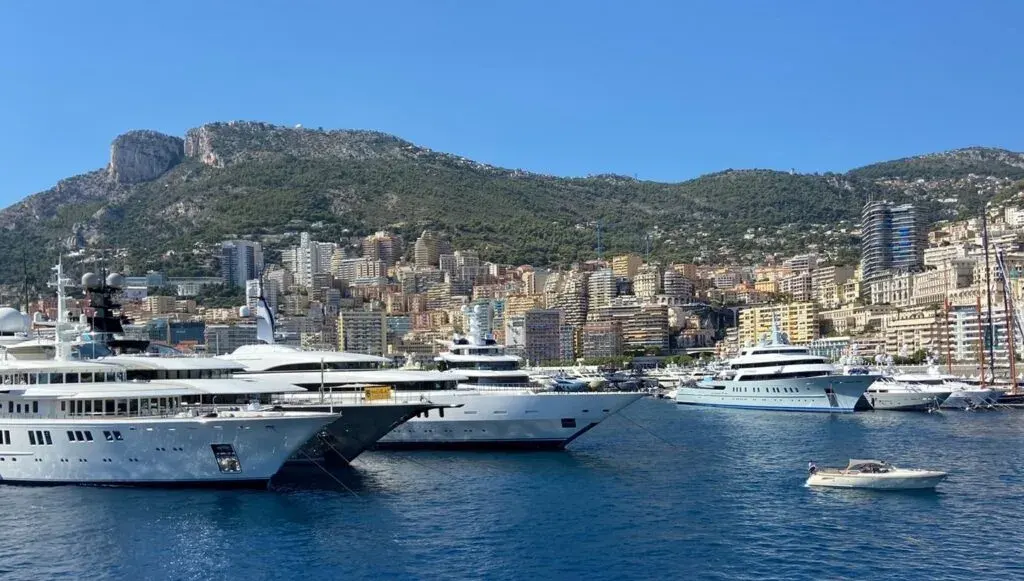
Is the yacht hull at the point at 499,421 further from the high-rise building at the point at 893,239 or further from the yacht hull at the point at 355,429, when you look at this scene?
the high-rise building at the point at 893,239

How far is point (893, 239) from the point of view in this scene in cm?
17688

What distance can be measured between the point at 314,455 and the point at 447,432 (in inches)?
285

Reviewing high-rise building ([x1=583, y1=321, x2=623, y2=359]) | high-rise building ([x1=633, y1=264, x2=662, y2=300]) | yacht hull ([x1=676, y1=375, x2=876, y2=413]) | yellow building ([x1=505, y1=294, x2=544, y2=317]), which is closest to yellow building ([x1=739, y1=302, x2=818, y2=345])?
high-rise building ([x1=583, y1=321, x2=623, y2=359])

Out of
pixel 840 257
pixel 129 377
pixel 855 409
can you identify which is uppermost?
pixel 840 257

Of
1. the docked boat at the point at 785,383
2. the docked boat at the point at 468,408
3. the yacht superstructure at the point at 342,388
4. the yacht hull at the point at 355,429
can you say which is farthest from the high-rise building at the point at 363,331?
the yacht hull at the point at 355,429

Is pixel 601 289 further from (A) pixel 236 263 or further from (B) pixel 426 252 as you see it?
(A) pixel 236 263

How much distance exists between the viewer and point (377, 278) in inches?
7564

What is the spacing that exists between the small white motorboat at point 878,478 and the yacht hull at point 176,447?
1567 cm

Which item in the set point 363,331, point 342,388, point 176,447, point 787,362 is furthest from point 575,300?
point 176,447

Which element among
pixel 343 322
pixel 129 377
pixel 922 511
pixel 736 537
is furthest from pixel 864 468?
pixel 343 322

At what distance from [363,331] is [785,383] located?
294 feet

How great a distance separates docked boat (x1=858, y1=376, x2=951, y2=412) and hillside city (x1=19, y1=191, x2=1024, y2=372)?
41.8 m

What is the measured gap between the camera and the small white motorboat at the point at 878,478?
3403cm

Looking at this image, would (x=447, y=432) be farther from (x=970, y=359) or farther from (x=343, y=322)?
(x=343, y=322)
